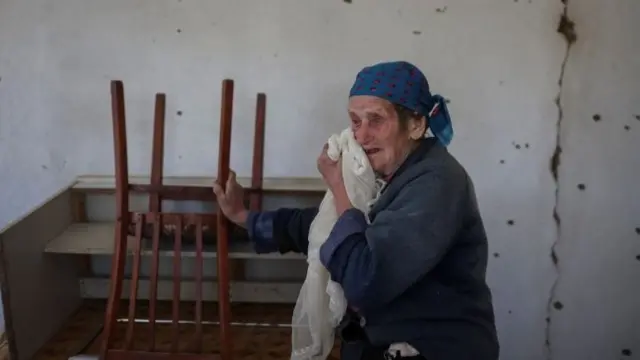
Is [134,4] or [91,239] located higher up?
[134,4]

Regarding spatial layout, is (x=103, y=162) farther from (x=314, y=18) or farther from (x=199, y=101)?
(x=314, y=18)

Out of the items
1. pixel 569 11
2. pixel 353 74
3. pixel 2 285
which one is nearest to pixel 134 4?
pixel 353 74

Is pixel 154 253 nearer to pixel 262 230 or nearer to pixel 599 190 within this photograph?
pixel 262 230

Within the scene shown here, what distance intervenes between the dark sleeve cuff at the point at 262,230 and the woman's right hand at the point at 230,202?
46mm

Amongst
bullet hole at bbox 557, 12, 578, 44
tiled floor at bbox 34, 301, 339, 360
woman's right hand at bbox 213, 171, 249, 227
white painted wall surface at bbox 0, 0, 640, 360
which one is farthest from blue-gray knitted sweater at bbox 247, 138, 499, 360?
bullet hole at bbox 557, 12, 578, 44

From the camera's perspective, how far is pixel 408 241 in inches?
52.6

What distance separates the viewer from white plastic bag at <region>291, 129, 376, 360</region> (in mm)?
1503

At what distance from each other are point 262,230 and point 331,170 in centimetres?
30

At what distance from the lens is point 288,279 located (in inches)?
98.8

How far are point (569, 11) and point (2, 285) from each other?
1849 millimetres

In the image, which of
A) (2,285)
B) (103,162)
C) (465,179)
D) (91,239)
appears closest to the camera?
(465,179)

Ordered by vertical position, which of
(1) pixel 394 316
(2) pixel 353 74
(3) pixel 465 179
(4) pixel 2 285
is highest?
(2) pixel 353 74

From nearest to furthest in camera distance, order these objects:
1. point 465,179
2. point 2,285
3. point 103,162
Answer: point 465,179
point 2,285
point 103,162

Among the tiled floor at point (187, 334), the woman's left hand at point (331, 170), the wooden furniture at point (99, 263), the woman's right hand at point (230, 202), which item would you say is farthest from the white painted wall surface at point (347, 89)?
the woman's left hand at point (331, 170)
